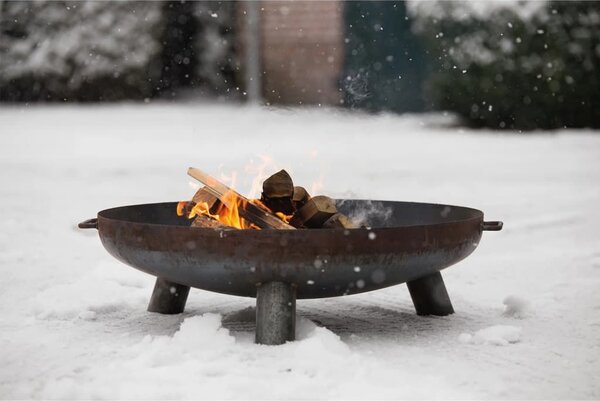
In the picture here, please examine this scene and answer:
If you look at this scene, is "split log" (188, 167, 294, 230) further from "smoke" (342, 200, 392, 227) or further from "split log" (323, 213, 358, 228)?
"smoke" (342, 200, 392, 227)

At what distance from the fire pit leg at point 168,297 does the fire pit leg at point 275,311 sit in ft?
2.23

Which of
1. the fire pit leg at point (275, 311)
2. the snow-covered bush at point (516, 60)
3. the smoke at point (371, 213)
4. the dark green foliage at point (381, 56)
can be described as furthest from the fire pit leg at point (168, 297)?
the snow-covered bush at point (516, 60)

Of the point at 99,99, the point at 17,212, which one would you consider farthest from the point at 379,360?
the point at 99,99

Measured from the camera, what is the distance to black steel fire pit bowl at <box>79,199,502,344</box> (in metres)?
2.46

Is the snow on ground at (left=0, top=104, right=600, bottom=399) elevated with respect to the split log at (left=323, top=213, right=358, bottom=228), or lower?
lower

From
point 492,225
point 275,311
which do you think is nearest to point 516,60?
point 492,225

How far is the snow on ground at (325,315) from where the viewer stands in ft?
7.62

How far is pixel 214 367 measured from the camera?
2.40 metres

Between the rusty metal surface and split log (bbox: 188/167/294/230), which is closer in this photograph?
the rusty metal surface

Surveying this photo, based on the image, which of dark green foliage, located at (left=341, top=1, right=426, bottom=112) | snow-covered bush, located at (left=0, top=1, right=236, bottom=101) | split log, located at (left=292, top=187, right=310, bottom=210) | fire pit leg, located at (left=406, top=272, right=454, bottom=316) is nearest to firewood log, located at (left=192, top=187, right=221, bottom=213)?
split log, located at (left=292, top=187, right=310, bottom=210)

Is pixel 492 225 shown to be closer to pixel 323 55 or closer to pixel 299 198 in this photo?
pixel 299 198

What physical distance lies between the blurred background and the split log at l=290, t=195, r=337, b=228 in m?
8.75

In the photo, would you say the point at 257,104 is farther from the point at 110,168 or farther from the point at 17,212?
the point at 17,212

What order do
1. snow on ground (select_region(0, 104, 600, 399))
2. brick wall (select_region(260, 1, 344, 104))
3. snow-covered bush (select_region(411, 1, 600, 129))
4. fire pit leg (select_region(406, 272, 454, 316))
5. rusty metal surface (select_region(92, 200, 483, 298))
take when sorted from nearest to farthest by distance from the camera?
1. snow on ground (select_region(0, 104, 600, 399))
2. rusty metal surface (select_region(92, 200, 483, 298))
3. fire pit leg (select_region(406, 272, 454, 316))
4. snow-covered bush (select_region(411, 1, 600, 129))
5. brick wall (select_region(260, 1, 344, 104))
